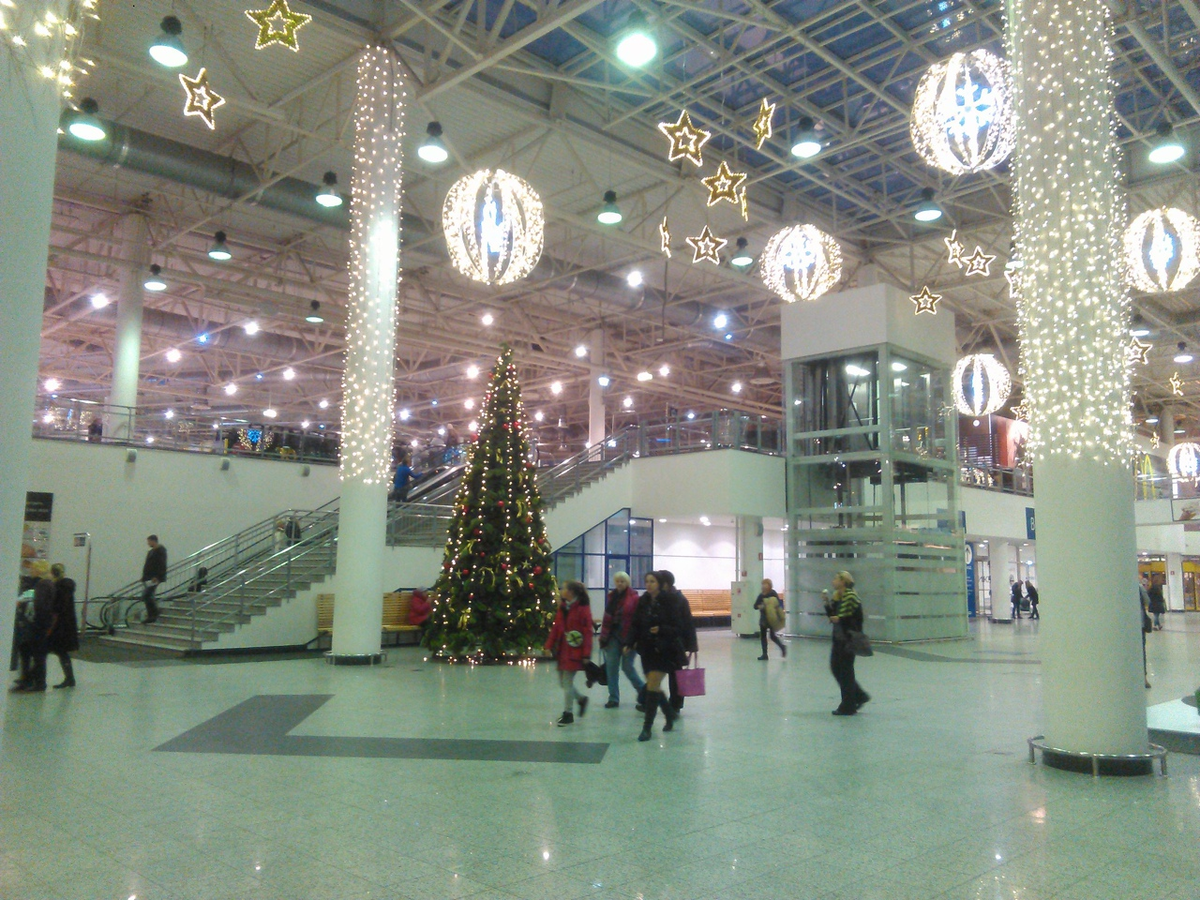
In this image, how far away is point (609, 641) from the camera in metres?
10.3

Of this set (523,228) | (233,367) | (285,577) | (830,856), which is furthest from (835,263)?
(233,367)

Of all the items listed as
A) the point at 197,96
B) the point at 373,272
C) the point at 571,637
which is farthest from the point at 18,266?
the point at 373,272

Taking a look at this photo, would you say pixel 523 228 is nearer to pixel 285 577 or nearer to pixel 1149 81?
pixel 285 577

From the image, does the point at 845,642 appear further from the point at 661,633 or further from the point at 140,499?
the point at 140,499

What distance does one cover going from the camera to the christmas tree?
14906 millimetres

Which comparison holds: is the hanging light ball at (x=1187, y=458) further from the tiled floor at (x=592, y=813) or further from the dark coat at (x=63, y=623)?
the dark coat at (x=63, y=623)

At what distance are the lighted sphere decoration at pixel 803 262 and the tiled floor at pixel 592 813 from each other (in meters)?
6.17

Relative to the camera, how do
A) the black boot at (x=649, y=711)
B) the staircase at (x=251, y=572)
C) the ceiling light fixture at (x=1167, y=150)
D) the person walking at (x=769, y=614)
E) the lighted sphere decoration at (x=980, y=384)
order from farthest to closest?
the lighted sphere decoration at (x=980, y=384)
the staircase at (x=251, y=572)
the person walking at (x=769, y=614)
the ceiling light fixture at (x=1167, y=150)
the black boot at (x=649, y=711)

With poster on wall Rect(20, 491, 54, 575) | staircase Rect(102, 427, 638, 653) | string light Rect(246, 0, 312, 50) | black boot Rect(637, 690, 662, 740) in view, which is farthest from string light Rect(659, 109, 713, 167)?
poster on wall Rect(20, 491, 54, 575)

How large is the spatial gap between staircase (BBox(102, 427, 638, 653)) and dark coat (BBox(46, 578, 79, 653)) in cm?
467

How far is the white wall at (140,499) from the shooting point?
18.8 meters

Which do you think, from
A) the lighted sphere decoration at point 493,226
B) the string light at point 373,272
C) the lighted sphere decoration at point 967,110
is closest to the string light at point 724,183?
the lighted sphere decoration at point 493,226

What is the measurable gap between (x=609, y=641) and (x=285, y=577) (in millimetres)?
9349

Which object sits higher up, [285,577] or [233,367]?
[233,367]
